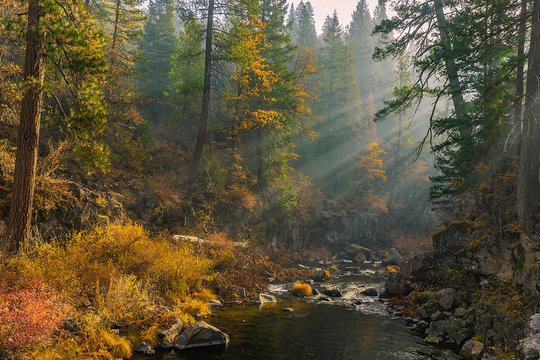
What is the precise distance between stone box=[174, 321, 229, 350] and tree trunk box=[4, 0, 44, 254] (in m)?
4.96

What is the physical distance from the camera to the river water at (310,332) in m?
8.15

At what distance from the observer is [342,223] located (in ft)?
110

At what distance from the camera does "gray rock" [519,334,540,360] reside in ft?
19.0

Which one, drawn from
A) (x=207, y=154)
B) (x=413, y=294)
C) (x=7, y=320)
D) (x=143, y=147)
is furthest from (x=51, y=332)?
(x=207, y=154)

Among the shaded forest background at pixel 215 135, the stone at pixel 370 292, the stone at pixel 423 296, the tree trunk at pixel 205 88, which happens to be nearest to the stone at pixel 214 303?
the shaded forest background at pixel 215 135

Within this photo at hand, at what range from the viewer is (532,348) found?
590cm

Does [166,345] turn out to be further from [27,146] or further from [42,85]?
[42,85]

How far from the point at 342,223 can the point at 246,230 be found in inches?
605

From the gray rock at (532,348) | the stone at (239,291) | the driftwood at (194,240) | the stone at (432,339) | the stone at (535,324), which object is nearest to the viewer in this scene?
the gray rock at (532,348)

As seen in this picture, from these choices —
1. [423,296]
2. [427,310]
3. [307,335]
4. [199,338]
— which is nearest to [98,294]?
[199,338]

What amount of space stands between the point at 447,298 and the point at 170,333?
406 inches

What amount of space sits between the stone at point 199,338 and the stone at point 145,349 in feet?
2.22

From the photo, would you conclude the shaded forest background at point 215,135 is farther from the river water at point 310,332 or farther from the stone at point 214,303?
the river water at point 310,332

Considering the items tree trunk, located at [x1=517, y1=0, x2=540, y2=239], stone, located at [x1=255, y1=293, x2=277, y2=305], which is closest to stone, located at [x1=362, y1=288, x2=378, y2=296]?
stone, located at [x1=255, y1=293, x2=277, y2=305]
